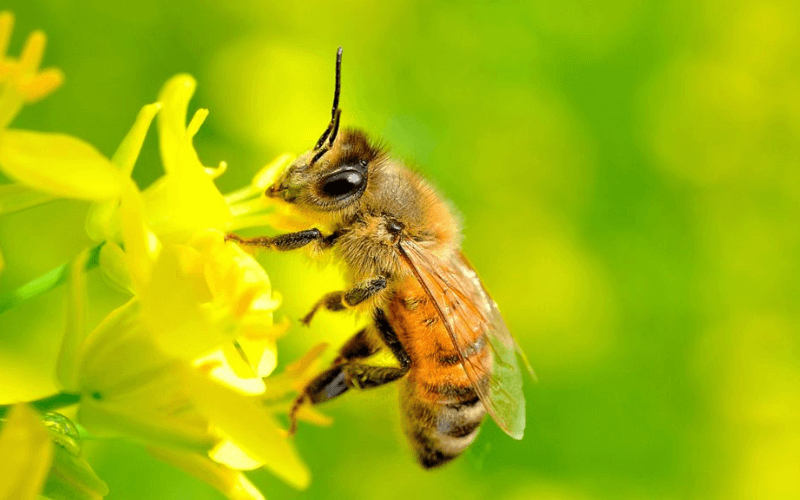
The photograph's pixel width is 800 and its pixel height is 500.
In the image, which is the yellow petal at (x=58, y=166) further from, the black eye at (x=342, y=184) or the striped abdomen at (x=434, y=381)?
the striped abdomen at (x=434, y=381)

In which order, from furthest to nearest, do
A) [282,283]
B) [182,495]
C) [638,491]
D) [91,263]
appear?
1. [638,491]
2. [282,283]
3. [182,495]
4. [91,263]

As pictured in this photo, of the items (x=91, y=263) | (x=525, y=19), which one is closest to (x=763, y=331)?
(x=525, y=19)

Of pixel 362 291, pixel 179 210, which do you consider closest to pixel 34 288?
pixel 179 210

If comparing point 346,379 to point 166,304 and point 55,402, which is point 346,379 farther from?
point 166,304

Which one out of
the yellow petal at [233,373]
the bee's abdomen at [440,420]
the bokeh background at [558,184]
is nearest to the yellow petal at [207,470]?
the yellow petal at [233,373]

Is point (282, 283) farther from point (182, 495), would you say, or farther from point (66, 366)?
point (66, 366)
